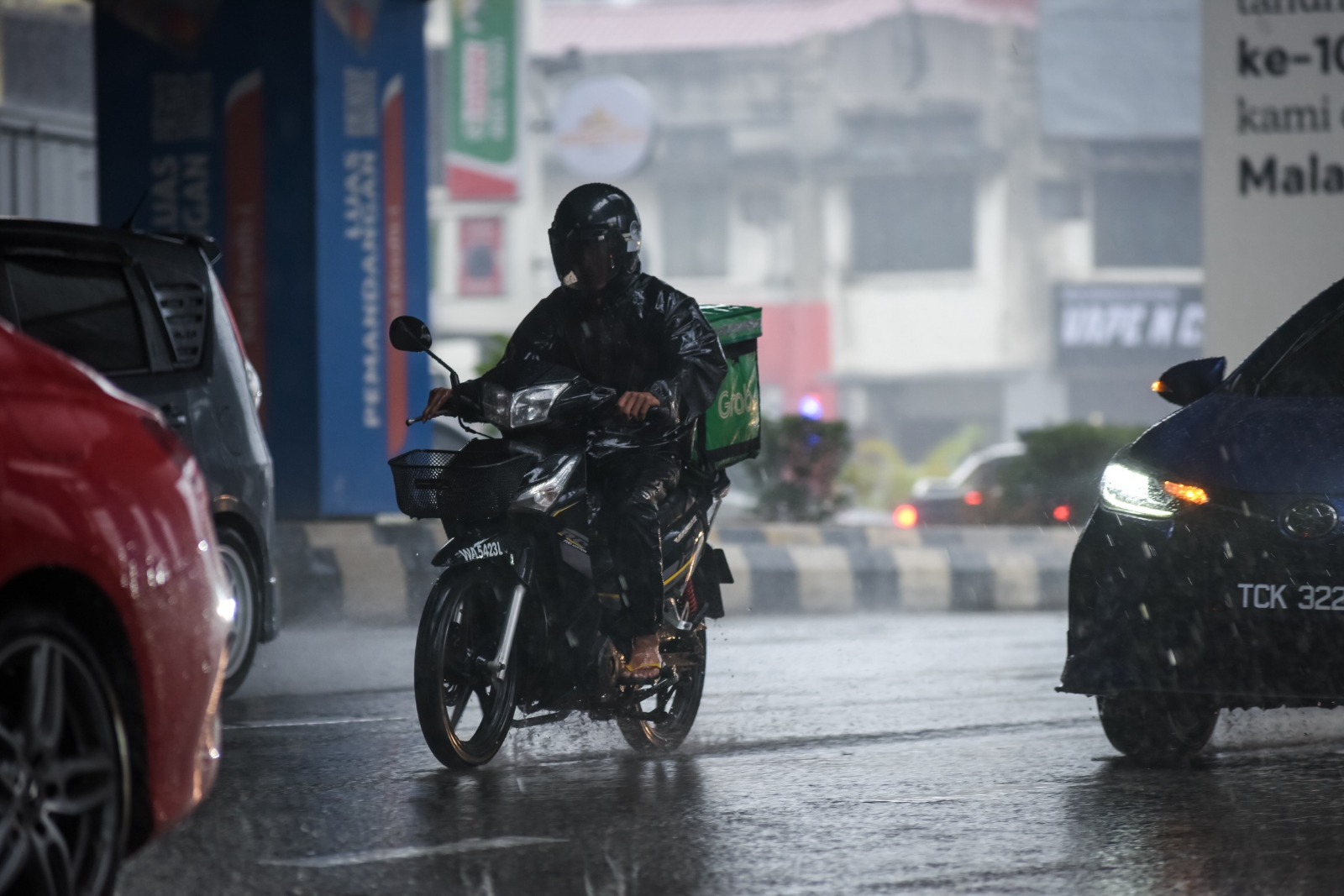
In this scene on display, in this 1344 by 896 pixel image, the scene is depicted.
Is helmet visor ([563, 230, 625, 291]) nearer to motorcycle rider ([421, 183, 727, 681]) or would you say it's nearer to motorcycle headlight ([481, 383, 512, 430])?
Answer: motorcycle rider ([421, 183, 727, 681])

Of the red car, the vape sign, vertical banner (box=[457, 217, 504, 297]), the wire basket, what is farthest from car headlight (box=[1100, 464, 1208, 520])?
vertical banner (box=[457, 217, 504, 297])

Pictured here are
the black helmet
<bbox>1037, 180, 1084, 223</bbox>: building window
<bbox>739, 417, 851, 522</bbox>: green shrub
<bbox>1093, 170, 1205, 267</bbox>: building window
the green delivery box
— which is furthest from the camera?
<bbox>1093, 170, 1205, 267</bbox>: building window

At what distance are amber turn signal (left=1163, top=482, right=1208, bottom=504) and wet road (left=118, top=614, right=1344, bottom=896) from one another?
0.82 meters

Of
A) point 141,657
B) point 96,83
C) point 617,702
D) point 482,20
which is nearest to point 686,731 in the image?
point 617,702

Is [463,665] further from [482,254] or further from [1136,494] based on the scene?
[482,254]

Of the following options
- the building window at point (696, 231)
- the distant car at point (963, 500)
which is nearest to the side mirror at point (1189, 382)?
the distant car at point (963, 500)

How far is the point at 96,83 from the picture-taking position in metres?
15.0

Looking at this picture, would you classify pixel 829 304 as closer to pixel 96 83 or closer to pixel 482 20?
pixel 482 20

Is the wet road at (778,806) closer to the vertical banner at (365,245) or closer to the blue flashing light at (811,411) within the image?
the vertical banner at (365,245)

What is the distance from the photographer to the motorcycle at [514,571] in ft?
21.5

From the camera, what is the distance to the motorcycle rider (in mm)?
6848

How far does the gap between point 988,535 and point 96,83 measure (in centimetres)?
710

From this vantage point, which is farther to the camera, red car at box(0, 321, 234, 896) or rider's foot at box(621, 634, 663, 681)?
rider's foot at box(621, 634, 663, 681)

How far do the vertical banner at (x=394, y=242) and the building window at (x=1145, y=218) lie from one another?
42.2m
